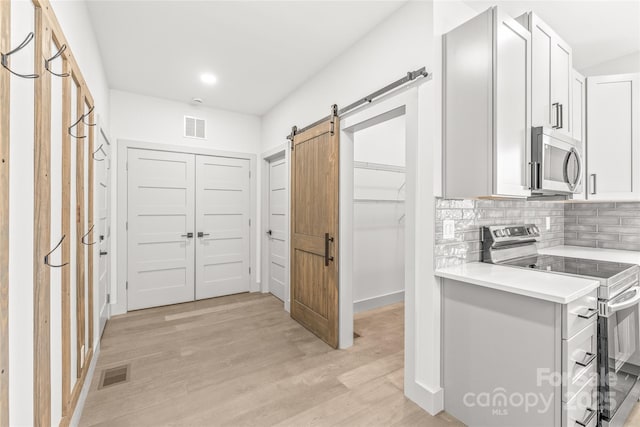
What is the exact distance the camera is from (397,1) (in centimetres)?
207

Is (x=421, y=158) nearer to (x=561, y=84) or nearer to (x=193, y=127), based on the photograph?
(x=561, y=84)

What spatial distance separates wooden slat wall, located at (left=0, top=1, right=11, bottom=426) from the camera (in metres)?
0.86

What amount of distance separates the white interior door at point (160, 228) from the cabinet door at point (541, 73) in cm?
384

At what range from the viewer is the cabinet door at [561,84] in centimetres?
201

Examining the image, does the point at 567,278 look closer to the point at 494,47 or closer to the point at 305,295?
the point at 494,47

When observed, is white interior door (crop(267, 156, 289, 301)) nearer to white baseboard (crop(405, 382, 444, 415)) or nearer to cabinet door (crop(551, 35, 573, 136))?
white baseboard (crop(405, 382, 444, 415))

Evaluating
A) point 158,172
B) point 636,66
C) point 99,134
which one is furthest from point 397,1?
point 158,172

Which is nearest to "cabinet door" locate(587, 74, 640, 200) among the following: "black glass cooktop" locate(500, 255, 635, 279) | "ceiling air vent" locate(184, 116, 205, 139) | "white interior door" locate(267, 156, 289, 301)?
"black glass cooktop" locate(500, 255, 635, 279)

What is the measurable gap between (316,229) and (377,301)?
1.57m

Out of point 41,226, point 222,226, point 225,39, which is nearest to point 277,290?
point 222,226

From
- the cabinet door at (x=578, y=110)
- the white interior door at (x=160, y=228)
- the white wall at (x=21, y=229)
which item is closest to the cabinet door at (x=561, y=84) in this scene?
the cabinet door at (x=578, y=110)

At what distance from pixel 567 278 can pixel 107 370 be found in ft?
10.9

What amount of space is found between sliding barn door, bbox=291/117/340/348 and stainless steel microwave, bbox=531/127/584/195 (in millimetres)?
1480

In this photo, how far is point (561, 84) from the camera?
2.10 m
